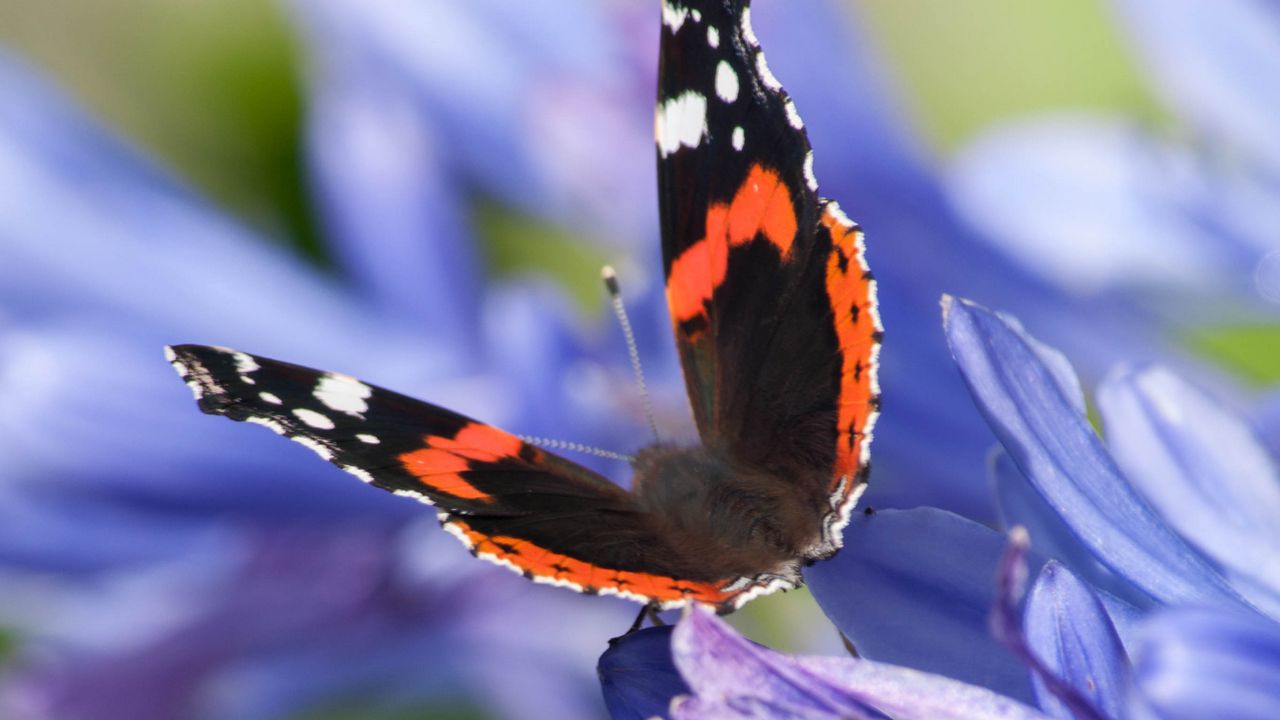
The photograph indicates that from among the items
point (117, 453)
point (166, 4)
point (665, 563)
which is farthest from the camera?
point (166, 4)

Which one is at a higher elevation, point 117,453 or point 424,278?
point 424,278

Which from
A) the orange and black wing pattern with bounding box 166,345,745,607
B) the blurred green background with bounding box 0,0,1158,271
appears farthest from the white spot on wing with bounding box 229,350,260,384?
the blurred green background with bounding box 0,0,1158,271

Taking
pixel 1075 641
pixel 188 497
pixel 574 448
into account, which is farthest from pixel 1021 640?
pixel 188 497

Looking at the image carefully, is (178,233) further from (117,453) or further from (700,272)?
(700,272)

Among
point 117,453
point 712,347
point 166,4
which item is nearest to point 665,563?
point 712,347

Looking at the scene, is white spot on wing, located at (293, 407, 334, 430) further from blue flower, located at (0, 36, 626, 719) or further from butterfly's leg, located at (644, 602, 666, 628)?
blue flower, located at (0, 36, 626, 719)

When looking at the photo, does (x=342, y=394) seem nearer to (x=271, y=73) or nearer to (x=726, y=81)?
(x=726, y=81)

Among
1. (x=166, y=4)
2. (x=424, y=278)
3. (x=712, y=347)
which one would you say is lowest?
(x=712, y=347)

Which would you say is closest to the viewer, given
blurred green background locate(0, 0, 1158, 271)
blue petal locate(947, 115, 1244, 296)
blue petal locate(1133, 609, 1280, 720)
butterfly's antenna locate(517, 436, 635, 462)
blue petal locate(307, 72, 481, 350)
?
blue petal locate(1133, 609, 1280, 720)
